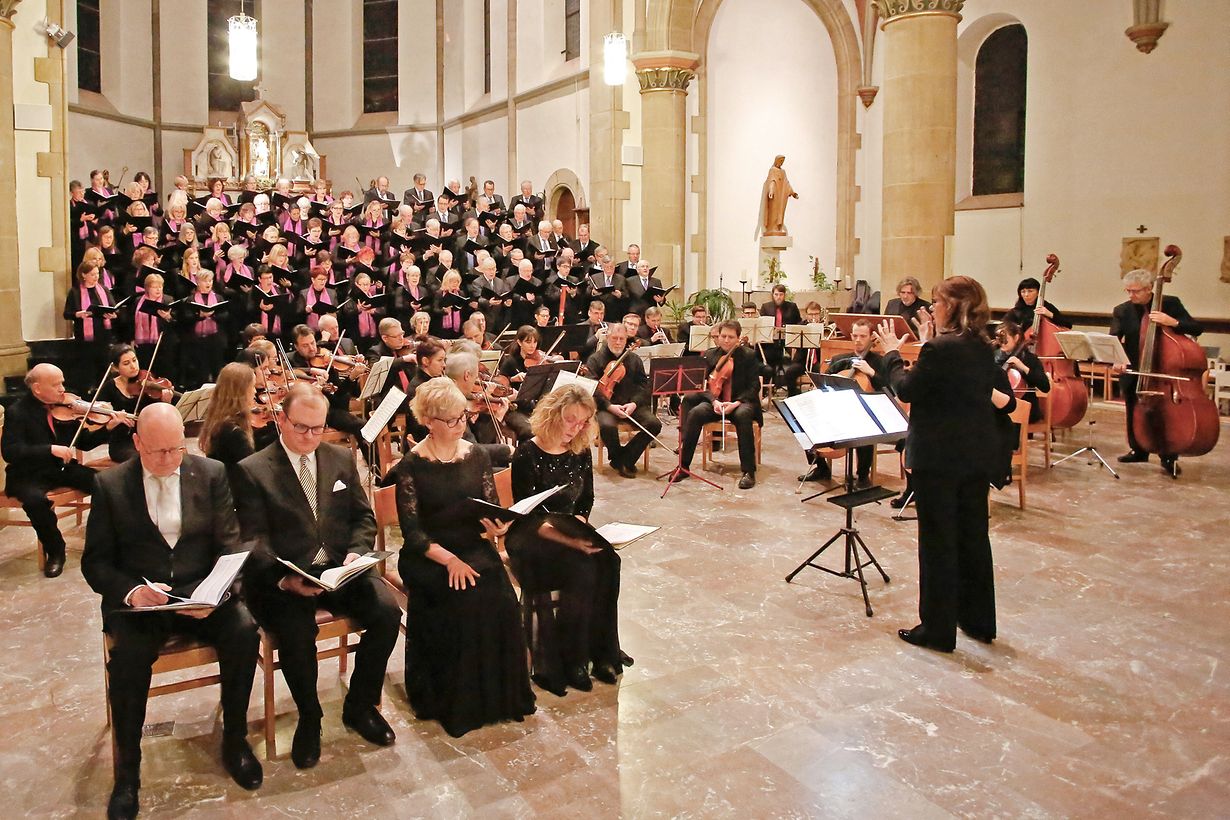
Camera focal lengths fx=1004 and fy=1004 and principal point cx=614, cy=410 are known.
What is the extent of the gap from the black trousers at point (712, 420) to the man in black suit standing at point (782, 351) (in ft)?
11.6

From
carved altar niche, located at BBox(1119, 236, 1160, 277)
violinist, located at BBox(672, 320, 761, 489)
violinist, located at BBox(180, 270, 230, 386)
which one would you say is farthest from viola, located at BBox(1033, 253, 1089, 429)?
violinist, located at BBox(180, 270, 230, 386)

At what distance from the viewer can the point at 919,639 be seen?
4.56 metres

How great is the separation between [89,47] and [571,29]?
10164mm

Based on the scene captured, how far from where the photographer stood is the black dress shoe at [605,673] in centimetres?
416

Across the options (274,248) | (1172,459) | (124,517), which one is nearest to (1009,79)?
(1172,459)

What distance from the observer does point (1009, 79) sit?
14.4 meters

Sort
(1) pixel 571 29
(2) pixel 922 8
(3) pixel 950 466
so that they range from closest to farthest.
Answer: (3) pixel 950 466
(2) pixel 922 8
(1) pixel 571 29

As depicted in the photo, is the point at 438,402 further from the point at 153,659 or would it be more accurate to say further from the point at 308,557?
the point at 153,659

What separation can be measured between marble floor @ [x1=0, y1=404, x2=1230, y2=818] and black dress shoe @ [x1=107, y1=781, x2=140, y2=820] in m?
0.06

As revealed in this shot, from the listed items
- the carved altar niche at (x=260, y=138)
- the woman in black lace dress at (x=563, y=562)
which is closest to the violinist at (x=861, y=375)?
the woman in black lace dress at (x=563, y=562)

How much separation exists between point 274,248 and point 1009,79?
34.3 ft

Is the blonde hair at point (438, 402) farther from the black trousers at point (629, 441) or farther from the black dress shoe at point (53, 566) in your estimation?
the black trousers at point (629, 441)

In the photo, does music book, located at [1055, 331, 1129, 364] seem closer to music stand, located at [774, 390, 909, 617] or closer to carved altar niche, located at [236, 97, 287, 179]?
music stand, located at [774, 390, 909, 617]

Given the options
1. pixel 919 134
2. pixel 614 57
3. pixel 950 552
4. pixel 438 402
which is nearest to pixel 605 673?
pixel 438 402
